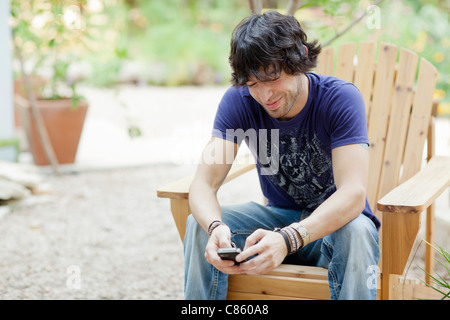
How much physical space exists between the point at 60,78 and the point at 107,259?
241 cm

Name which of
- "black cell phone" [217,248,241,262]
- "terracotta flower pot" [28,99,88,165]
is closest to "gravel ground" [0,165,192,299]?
"terracotta flower pot" [28,99,88,165]

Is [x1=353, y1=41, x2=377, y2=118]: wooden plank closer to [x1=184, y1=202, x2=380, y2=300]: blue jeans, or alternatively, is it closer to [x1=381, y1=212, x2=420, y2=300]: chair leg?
[x1=184, y1=202, x2=380, y2=300]: blue jeans

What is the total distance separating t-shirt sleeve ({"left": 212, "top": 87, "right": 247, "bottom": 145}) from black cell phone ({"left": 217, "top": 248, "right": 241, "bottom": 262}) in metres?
0.43

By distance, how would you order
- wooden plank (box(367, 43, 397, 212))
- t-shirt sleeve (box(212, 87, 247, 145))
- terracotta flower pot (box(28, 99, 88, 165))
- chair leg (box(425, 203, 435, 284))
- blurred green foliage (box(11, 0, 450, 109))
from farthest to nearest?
blurred green foliage (box(11, 0, 450, 109)) < terracotta flower pot (box(28, 99, 88, 165)) < wooden plank (box(367, 43, 397, 212)) < chair leg (box(425, 203, 435, 284)) < t-shirt sleeve (box(212, 87, 247, 145))

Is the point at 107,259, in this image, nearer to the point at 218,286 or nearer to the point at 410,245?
the point at 218,286

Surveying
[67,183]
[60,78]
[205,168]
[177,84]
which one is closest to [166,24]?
[177,84]

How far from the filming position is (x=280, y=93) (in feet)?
5.42

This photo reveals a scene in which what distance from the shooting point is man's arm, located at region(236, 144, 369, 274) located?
1.49 meters

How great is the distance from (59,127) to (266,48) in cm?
345

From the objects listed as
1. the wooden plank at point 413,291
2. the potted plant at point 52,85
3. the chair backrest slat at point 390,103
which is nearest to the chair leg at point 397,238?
the wooden plank at point 413,291

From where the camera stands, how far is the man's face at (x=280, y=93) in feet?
5.36

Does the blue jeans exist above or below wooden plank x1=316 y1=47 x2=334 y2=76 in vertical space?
below

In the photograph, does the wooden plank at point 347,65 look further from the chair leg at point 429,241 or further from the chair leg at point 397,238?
the chair leg at point 397,238

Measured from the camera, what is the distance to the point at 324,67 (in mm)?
2355
